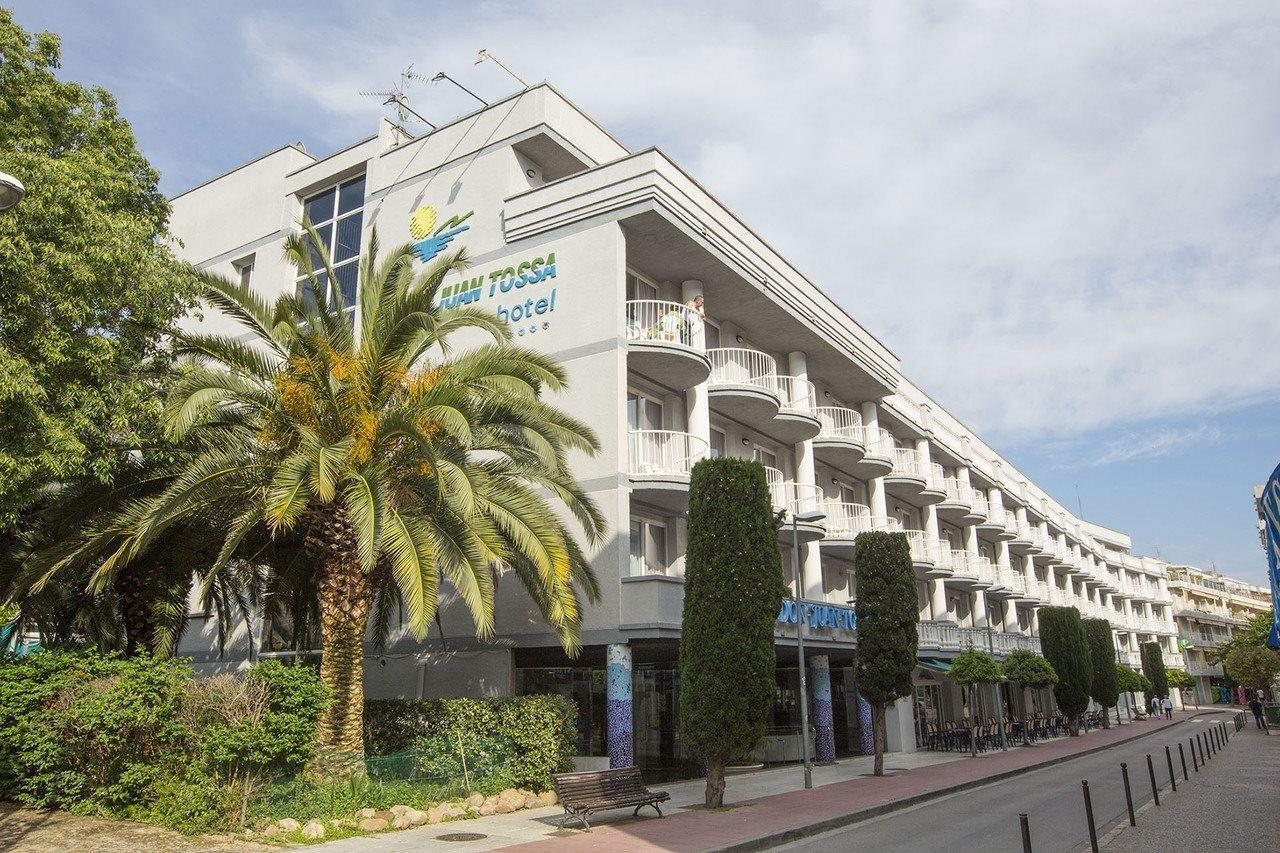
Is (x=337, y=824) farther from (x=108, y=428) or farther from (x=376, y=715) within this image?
(x=108, y=428)

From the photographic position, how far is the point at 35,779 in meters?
13.8

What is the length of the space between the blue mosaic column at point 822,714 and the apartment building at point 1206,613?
8480cm

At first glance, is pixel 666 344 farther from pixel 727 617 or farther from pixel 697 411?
pixel 727 617

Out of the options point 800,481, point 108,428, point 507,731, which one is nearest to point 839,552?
point 800,481

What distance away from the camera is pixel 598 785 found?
1469cm

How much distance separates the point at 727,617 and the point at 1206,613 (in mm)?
111335

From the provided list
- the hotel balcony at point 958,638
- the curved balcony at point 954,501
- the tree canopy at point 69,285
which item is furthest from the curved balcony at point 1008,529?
the tree canopy at point 69,285

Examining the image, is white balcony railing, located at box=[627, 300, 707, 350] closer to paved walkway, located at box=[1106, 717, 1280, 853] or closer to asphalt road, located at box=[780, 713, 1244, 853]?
asphalt road, located at box=[780, 713, 1244, 853]

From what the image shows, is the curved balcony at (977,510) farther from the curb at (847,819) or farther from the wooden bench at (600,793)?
the wooden bench at (600,793)

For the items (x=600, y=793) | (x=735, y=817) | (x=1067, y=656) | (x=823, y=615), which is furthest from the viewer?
(x=1067, y=656)

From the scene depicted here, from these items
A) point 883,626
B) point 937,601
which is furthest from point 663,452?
point 937,601

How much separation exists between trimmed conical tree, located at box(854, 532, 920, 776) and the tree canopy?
1766cm

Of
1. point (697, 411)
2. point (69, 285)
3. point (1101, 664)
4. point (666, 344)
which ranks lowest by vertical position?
point (1101, 664)

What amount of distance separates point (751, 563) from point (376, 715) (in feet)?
28.5
